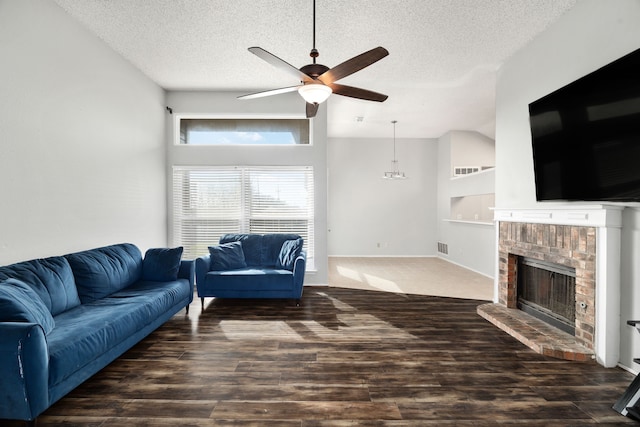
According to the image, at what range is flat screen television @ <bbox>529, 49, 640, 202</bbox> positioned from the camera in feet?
7.63

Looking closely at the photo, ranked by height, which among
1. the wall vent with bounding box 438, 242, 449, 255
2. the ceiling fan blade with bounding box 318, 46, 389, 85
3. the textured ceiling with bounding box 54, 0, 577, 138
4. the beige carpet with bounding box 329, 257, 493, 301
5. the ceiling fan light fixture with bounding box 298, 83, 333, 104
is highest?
the textured ceiling with bounding box 54, 0, 577, 138

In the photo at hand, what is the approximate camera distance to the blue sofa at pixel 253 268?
14.1ft

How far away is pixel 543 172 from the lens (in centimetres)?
329

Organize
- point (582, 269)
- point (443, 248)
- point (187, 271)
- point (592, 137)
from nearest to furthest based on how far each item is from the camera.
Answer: point (592, 137), point (582, 269), point (187, 271), point (443, 248)

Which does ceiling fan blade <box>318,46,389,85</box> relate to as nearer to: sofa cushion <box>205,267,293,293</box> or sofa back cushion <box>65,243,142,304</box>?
sofa cushion <box>205,267,293,293</box>

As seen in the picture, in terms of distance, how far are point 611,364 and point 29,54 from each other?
18.4ft

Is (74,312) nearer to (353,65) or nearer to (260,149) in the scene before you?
(353,65)

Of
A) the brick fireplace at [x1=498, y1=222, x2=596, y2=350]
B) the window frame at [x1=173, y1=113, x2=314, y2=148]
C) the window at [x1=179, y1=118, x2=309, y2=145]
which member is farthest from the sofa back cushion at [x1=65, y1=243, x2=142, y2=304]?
the brick fireplace at [x1=498, y1=222, x2=596, y2=350]

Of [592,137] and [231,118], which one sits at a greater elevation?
[231,118]

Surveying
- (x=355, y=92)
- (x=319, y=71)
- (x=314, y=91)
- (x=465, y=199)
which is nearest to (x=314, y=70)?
(x=319, y=71)

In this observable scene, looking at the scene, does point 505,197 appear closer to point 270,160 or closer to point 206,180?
point 270,160

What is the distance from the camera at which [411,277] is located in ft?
20.6

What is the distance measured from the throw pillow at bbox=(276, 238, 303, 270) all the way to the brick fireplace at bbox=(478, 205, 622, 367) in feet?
8.34

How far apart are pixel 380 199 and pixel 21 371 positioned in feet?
26.2
